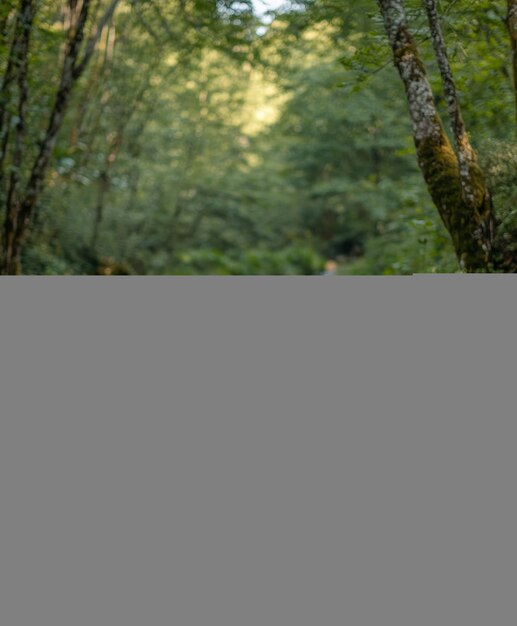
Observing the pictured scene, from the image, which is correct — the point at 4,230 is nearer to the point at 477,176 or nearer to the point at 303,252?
the point at 477,176

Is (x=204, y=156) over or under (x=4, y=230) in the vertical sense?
over

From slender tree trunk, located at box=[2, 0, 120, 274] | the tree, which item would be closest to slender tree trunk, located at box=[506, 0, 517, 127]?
the tree

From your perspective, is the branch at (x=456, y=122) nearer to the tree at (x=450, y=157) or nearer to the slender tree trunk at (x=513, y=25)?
the tree at (x=450, y=157)

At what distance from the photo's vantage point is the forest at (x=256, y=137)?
8.55ft

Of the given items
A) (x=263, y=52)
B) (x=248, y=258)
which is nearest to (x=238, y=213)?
(x=248, y=258)

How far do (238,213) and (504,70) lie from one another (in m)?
10.9

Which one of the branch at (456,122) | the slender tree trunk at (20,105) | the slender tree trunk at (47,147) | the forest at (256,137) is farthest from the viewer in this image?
the slender tree trunk at (47,147)

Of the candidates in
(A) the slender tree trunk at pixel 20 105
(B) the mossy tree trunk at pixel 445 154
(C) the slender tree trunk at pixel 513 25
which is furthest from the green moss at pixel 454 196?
(A) the slender tree trunk at pixel 20 105

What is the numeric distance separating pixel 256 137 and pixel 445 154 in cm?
1109

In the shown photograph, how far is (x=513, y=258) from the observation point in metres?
2.47

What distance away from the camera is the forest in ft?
8.55

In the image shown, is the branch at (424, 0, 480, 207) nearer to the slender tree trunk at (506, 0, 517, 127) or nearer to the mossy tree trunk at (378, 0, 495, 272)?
the mossy tree trunk at (378, 0, 495, 272)

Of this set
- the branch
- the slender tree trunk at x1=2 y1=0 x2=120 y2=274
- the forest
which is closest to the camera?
the branch

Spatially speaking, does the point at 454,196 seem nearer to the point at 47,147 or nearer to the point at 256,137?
the point at 47,147
